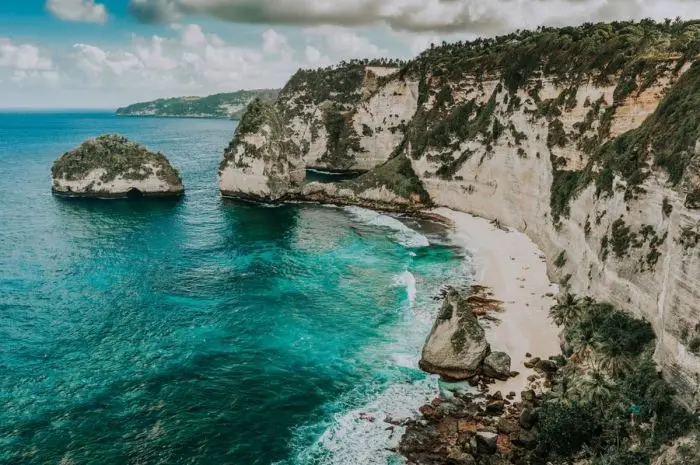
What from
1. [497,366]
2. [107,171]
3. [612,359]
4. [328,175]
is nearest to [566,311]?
[497,366]

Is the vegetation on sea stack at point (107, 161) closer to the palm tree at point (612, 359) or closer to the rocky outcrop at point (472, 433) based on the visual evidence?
the rocky outcrop at point (472, 433)

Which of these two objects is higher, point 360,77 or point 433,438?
point 360,77

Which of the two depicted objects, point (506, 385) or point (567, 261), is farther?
point (567, 261)

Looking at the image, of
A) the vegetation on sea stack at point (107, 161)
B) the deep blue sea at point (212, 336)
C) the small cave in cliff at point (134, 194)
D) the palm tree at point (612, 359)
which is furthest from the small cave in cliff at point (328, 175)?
the palm tree at point (612, 359)

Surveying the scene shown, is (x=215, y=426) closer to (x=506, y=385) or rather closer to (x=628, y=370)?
(x=506, y=385)

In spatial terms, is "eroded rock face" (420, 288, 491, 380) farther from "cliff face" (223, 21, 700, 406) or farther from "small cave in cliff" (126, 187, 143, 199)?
"small cave in cliff" (126, 187, 143, 199)

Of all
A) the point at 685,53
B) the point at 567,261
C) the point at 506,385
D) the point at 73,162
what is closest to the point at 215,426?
the point at 506,385

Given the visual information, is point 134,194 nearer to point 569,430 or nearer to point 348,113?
point 348,113
